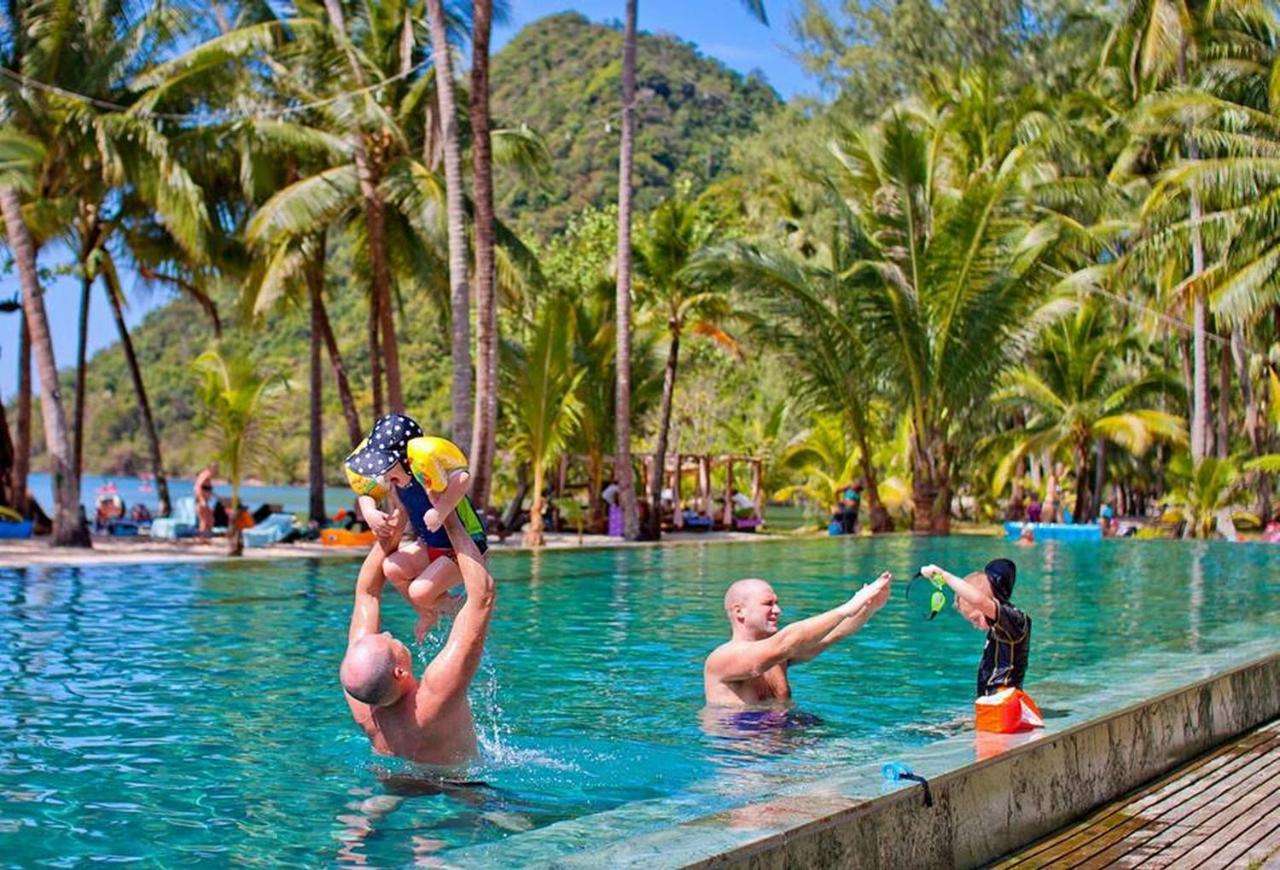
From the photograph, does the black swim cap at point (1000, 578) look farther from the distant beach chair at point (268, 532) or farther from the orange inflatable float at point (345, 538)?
the distant beach chair at point (268, 532)

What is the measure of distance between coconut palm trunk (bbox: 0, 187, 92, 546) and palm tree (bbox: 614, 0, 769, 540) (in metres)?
9.44

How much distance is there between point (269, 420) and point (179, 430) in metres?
85.3

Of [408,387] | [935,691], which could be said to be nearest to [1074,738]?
[935,691]

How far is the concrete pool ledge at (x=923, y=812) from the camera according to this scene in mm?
3918

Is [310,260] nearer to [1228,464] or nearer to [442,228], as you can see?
[442,228]

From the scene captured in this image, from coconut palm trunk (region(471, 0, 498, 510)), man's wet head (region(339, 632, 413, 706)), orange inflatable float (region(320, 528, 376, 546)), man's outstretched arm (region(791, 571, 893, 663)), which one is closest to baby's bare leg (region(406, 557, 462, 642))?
man's wet head (region(339, 632, 413, 706))

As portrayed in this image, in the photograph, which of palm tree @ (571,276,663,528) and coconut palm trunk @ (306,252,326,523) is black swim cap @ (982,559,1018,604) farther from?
palm tree @ (571,276,663,528)

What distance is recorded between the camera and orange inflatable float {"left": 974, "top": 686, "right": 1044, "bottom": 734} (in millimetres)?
5652

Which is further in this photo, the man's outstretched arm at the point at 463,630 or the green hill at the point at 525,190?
the green hill at the point at 525,190

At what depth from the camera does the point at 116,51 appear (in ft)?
72.0

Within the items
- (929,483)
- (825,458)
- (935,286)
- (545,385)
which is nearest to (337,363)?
(545,385)

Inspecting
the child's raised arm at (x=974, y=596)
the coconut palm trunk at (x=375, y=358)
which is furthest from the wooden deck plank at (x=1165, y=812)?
the coconut palm trunk at (x=375, y=358)

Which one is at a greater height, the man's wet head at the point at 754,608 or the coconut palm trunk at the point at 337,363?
the coconut palm trunk at the point at 337,363

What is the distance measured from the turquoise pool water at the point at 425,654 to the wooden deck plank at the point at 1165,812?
65 cm
